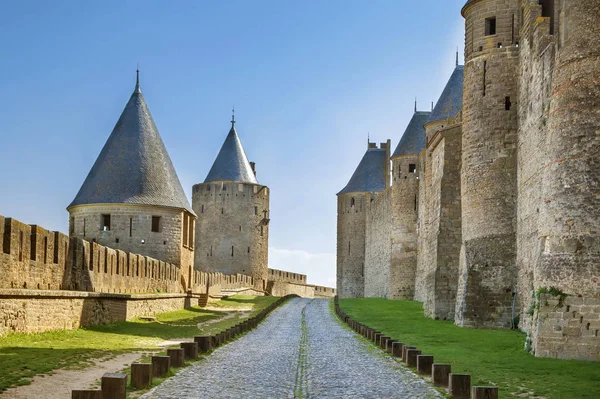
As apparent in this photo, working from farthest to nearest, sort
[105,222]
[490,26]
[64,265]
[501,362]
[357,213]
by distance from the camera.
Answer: [357,213], [105,222], [490,26], [64,265], [501,362]

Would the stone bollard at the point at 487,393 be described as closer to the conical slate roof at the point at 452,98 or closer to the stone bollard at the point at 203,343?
the stone bollard at the point at 203,343

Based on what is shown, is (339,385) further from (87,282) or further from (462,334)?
(87,282)

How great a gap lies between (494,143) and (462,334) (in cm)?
518

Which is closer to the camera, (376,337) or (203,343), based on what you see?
(203,343)

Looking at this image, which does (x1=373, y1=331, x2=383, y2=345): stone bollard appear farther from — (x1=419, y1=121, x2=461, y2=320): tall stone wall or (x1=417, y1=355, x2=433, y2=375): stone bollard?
(x1=419, y1=121, x2=461, y2=320): tall stone wall

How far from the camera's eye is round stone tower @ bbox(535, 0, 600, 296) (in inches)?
549

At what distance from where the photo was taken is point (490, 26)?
21.8m

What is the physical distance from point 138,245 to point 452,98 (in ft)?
44.6

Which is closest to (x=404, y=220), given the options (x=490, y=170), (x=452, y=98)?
(x=452, y=98)

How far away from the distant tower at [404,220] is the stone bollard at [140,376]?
97.4ft

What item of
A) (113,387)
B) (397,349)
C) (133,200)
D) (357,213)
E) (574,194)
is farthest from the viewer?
(357,213)

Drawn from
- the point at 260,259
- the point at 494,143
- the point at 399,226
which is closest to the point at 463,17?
the point at 494,143

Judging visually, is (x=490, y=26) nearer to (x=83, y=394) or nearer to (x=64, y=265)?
(x=64, y=265)

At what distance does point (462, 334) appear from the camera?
59.8 ft
